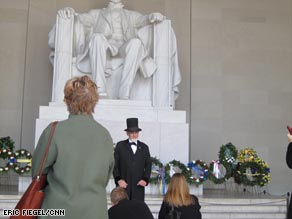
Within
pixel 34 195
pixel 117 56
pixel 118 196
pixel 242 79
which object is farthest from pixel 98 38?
pixel 34 195

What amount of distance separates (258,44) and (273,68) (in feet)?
2.13

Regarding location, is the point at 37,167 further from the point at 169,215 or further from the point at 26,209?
the point at 169,215

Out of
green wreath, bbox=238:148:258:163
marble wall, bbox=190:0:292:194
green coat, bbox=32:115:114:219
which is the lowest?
green wreath, bbox=238:148:258:163

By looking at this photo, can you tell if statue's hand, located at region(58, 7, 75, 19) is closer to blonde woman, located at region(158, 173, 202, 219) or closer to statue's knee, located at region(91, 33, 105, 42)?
statue's knee, located at region(91, 33, 105, 42)

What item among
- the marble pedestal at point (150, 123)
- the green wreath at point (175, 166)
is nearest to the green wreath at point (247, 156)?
the marble pedestal at point (150, 123)

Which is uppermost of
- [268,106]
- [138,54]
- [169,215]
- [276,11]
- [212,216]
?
[276,11]

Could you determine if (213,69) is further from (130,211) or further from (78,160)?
(78,160)

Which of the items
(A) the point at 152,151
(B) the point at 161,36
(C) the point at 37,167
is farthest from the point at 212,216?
(C) the point at 37,167

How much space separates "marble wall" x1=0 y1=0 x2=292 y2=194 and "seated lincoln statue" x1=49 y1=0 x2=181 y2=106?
71.0 inches

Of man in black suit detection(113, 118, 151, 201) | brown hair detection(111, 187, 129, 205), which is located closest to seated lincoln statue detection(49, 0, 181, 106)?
man in black suit detection(113, 118, 151, 201)

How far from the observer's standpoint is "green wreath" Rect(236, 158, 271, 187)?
7.51 m

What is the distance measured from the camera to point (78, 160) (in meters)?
1.98

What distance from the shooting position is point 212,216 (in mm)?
6102

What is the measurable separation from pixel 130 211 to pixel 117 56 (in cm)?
552
